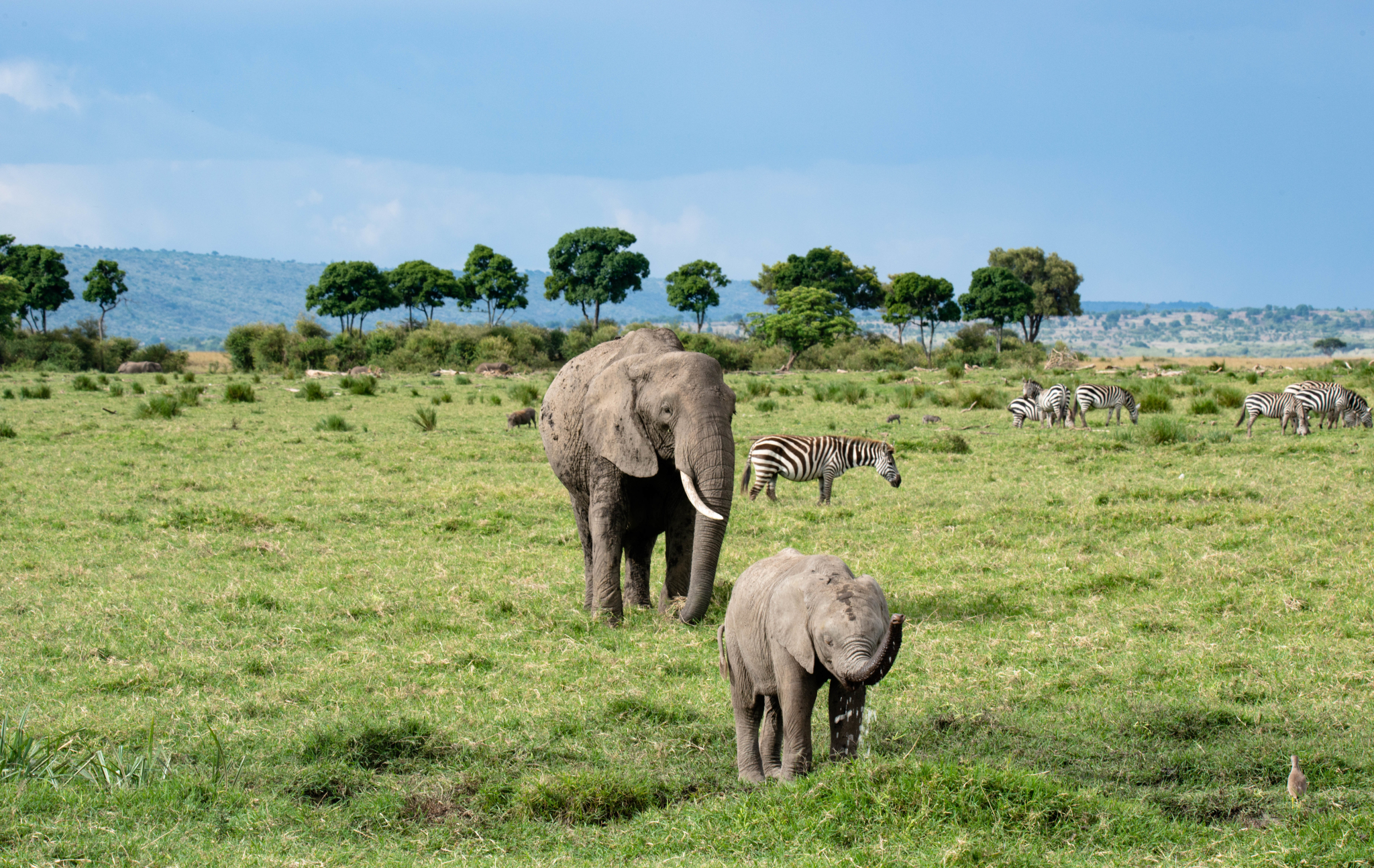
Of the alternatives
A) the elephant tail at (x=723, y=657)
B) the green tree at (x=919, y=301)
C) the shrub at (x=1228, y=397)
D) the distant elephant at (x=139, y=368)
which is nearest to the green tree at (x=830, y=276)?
the green tree at (x=919, y=301)

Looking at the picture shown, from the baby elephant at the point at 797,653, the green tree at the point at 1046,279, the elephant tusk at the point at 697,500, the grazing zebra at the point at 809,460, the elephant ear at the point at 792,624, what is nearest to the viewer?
the baby elephant at the point at 797,653

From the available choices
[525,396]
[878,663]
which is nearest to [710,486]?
[878,663]

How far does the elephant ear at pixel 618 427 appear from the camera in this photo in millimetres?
8266

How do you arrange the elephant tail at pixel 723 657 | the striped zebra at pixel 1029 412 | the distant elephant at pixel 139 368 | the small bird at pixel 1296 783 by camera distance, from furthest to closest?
the distant elephant at pixel 139 368 → the striped zebra at pixel 1029 412 → the elephant tail at pixel 723 657 → the small bird at pixel 1296 783

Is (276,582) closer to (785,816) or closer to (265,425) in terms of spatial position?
(785,816)

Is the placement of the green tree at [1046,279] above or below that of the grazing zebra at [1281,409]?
above

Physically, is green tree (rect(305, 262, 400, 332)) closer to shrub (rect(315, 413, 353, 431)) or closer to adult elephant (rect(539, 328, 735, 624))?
shrub (rect(315, 413, 353, 431))

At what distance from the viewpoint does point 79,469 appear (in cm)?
1611

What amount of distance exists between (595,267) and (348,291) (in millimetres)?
18965

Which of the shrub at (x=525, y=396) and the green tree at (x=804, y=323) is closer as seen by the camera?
the shrub at (x=525, y=396)

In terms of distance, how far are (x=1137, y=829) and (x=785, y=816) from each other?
1.57m

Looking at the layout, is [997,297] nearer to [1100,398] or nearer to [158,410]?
[1100,398]

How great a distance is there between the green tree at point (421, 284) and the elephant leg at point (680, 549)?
252 ft

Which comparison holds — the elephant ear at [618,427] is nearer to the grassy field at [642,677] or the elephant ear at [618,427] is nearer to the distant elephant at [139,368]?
the grassy field at [642,677]
